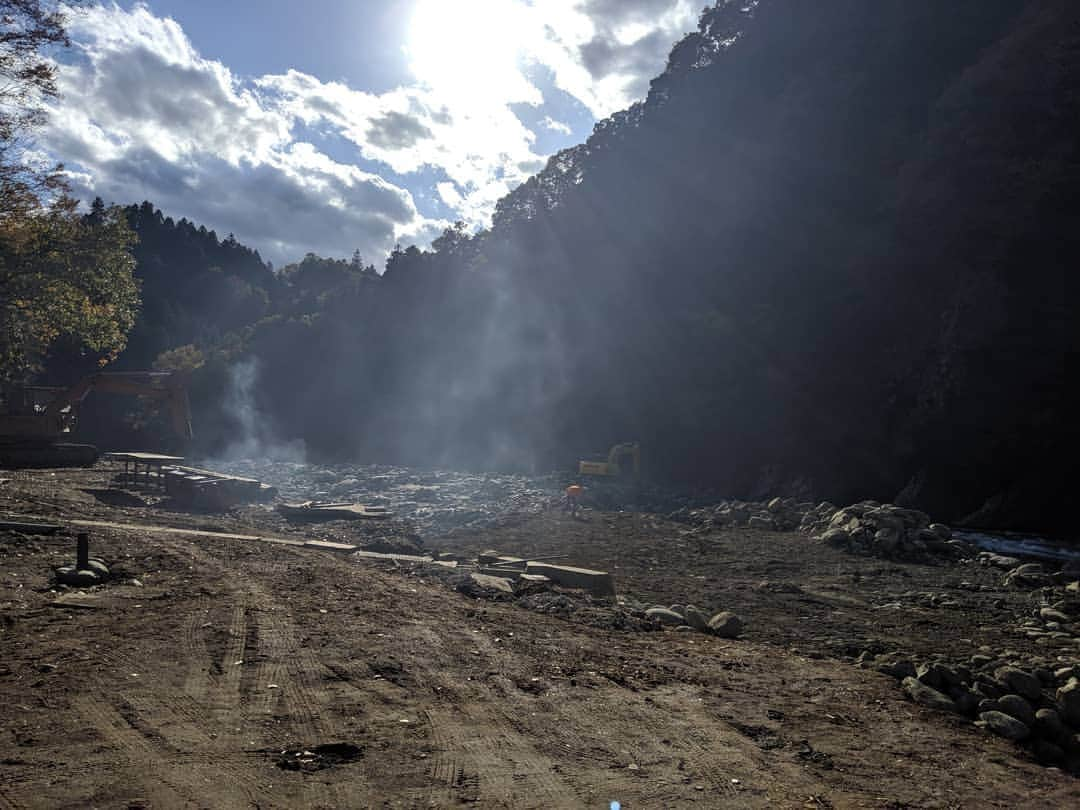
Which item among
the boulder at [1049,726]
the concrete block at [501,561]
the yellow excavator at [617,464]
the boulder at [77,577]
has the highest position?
the yellow excavator at [617,464]

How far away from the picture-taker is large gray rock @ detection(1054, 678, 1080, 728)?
20.3 feet

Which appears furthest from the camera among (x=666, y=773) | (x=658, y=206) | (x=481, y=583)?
(x=658, y=206)

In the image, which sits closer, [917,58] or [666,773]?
[666,773]

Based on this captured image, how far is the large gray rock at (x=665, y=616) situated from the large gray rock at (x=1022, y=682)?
3.42 metres

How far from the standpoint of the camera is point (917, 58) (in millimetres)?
39781

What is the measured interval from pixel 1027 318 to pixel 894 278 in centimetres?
656

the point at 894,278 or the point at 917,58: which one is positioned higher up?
the point at 917,58

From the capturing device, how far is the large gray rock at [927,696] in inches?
252

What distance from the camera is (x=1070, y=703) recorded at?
6266 mm

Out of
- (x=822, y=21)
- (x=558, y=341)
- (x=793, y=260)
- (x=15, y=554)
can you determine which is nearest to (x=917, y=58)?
(x=822, y=21)

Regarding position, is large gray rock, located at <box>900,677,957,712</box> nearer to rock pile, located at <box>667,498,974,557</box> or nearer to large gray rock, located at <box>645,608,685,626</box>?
large gray rock, located at <box>645,608,685,626</box>

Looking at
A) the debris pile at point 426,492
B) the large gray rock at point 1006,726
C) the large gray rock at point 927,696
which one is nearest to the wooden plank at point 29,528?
the debris pile at point 426,492

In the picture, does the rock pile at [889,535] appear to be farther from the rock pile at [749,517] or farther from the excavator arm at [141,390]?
the excavator arm at [141,390]

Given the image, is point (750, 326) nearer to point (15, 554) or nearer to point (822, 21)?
point (822, 21)
